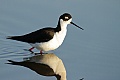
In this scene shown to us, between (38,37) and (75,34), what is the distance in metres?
1.07

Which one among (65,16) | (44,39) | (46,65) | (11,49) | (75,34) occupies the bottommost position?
(46,65)

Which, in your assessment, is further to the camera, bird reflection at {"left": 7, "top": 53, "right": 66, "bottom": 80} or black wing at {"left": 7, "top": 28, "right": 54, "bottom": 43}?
black wing at {"left": 7, "top": 28, "right": 54, "bottom": 43}

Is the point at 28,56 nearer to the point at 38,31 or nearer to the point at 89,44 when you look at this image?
the point at 38,31

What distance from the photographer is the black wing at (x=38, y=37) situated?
773 cm

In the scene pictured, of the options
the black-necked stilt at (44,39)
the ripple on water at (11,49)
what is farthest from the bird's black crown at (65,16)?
the ripple on water at (11,49)

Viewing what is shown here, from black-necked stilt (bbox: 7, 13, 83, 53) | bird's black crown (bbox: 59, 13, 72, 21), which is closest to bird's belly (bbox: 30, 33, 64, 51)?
black-necked stilt (bbox: 7, 13, 83, 53)

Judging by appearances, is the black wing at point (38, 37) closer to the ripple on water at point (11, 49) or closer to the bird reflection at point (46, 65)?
the ripple on water at point (11, 49)

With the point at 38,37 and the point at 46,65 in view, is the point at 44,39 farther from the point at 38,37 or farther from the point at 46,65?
the point at 46,65

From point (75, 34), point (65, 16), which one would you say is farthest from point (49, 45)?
point (75, 34)

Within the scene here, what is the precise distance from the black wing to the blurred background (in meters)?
0.20

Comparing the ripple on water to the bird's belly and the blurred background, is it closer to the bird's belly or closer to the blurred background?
the blurred background

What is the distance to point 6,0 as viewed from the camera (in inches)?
378

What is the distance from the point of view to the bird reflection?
6.77 meters

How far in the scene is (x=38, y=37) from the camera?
25.4ft
